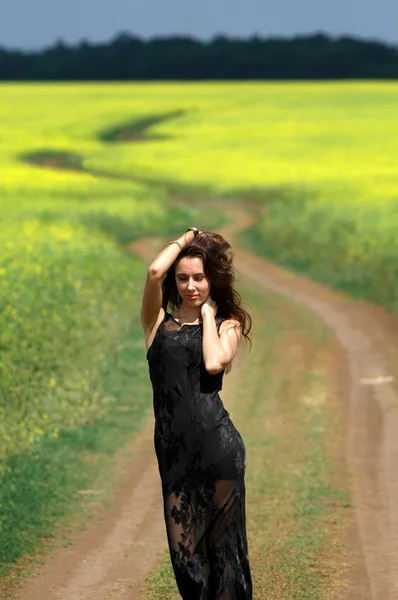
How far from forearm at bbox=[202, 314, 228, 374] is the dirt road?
8.15 ft

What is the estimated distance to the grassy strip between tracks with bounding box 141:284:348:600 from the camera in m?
8.11

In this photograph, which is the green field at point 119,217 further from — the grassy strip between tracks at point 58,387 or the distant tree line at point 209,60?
the distant tree line at point 209,60

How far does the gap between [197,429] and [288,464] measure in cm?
544

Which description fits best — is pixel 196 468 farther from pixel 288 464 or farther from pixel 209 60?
pixel 209 60

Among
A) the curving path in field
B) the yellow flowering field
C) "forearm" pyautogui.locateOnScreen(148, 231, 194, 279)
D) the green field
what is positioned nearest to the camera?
"forearm" pyautogui.locateOnScreen(148, 231, 194, 279)

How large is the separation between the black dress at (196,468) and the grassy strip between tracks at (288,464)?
187cm

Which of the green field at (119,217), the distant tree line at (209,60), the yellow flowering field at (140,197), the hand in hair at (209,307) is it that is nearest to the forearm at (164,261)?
the hand in hair at (209,307)

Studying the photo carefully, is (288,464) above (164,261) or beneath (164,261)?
beneath

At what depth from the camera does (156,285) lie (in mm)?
5902

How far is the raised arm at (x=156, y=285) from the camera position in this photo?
5.82 meters

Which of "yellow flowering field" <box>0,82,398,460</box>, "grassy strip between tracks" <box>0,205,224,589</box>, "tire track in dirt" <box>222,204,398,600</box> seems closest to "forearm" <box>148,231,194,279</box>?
"tire track in dirt" <box>222,204,398,600</box>

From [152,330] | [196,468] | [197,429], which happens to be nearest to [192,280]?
[152,330]

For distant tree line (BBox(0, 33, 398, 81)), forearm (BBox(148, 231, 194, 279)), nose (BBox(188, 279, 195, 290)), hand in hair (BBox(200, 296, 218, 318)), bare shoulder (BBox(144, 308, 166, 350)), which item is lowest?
distant tree line (BBox(0, 33, 398, 81))

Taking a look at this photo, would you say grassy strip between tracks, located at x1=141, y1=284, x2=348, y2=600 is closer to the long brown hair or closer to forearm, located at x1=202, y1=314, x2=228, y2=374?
the long brown hair
